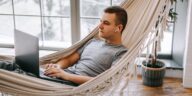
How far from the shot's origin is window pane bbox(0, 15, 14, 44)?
3.61 m

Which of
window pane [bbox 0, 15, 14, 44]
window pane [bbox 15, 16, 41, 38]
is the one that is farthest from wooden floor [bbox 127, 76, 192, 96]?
window pane [bbox 0, 15, 14, 44]

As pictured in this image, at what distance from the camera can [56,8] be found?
3.45 m

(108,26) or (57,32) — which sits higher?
(108,26)

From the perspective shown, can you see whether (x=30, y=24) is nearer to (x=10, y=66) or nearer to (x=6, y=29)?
(x=6, y=29)

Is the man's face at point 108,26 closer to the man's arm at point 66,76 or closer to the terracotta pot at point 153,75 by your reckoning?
the man's arm at point 66,76

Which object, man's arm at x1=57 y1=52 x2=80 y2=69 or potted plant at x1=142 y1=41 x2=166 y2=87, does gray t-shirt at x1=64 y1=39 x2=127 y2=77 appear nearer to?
man's arm at x1=57 y1=52 x2=80 y2=69

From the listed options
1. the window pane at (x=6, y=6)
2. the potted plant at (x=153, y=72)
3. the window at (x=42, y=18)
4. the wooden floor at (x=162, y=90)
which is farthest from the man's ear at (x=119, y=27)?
the window pane at (x=6, y=6)

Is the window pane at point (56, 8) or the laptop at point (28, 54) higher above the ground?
the window pane at point (56, 8)

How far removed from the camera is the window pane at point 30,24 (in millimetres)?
3527

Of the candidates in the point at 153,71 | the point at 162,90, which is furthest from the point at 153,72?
the point at 162,90

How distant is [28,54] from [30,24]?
1.77m

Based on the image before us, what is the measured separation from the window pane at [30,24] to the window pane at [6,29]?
103 millimetres

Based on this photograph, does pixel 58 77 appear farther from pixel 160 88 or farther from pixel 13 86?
pixel 160 88

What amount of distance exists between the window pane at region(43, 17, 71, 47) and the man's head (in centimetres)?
144
